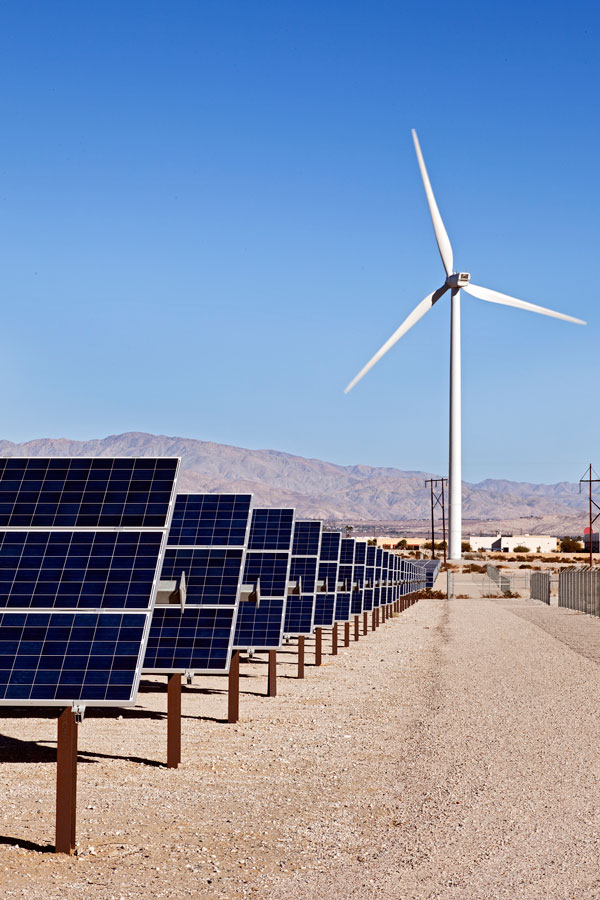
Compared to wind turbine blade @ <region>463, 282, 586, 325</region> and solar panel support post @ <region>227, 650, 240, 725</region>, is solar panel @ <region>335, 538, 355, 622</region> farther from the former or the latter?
wind turbine blade @ <region>463, 282, 586, 325</region>

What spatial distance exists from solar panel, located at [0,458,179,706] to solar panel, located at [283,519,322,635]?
12.1 meters

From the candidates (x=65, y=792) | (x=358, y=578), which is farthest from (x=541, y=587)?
(x=65, y=792)

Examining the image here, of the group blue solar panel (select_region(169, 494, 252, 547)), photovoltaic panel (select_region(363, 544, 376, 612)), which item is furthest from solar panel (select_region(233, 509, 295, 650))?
photovoltaic panel (select_region(363, 544, 376, 612))

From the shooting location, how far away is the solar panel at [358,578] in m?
45.1

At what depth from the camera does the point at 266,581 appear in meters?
27.1

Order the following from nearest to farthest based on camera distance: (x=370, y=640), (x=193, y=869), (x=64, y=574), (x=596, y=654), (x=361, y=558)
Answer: (x=193, y=869) < (x=64, y=574) < (x=596, y=654) < (x=370, y=640) < (x=361, y=558)

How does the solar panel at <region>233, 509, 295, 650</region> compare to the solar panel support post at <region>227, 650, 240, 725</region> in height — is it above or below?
above

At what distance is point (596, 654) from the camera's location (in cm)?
3750

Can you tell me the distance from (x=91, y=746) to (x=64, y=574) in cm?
417

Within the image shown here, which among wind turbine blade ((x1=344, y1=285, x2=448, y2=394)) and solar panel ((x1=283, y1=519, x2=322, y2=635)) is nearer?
solar panel ((x1=283, y1=519, x2=322, y2=635))

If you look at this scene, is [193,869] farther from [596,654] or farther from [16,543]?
[596,654]

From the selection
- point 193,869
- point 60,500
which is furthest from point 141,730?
point 193,869

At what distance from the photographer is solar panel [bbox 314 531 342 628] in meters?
35.6

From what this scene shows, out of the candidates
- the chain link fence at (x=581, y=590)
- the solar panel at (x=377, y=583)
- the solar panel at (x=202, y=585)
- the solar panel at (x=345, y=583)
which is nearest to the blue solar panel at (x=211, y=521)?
the solar panel at (x=202, y=585)
